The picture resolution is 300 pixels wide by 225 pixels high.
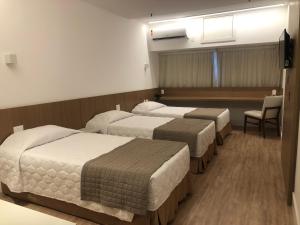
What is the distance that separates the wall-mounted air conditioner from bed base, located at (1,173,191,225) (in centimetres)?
372

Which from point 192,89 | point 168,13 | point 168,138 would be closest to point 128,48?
point 168,13

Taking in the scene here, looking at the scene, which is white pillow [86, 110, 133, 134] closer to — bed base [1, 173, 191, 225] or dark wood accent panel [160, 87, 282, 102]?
bed base [1, 173, 191, 225]

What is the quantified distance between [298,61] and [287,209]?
145cm

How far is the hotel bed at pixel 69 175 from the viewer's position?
1.96 m

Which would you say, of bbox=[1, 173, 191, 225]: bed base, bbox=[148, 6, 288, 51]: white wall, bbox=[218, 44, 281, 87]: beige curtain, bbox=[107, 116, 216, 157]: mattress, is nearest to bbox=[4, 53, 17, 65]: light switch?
bbox=[1, 173, 191, 225]: bed base

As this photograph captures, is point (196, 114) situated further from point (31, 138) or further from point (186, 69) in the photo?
point (31, 138)

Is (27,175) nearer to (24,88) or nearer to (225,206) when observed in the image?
(24,88)

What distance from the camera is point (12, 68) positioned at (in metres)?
2.75

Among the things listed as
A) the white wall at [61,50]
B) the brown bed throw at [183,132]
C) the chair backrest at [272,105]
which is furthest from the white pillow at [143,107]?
the chair backrest at [272,105]

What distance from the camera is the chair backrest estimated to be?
4410 millimetres

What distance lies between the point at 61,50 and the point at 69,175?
2.01 metres

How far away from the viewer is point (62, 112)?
3.35m

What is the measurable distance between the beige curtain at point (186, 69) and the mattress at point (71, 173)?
375 centimetres

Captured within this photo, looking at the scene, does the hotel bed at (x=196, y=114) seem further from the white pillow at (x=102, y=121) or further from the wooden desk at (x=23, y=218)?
the wooden desk at (x=23, y=218)
